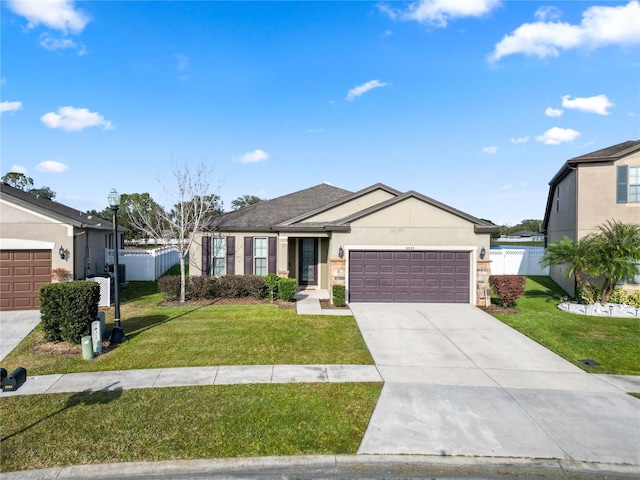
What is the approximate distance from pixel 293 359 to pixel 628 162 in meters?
14.7

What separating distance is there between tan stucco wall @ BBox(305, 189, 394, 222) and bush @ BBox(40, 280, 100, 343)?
9.40 meters

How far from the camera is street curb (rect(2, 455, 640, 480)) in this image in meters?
4.48

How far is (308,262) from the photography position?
17969 millimetres

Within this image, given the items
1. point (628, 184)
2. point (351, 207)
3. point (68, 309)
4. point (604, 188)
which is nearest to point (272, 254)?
point (351, 207)

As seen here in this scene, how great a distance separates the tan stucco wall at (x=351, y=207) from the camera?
53.6 feet

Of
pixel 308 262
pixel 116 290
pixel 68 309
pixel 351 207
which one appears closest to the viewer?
pixel 68 309

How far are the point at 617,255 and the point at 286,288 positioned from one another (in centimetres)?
1189

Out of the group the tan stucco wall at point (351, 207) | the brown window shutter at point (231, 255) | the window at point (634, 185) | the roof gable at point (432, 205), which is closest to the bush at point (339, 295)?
the roof gable at point (432, 205)

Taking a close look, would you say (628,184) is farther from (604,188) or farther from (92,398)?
(92,398)

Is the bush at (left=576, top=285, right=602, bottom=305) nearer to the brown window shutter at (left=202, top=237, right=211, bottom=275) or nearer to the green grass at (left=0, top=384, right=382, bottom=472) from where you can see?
the green grass at (left=0, top=384, right=382, bottom=472)

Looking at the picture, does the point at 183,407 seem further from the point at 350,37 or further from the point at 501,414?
the point at 350,37

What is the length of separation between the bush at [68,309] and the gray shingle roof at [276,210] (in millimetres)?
7922

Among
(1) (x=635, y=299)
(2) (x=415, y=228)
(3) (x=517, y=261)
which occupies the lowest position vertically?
(1) (x=635, y=299)

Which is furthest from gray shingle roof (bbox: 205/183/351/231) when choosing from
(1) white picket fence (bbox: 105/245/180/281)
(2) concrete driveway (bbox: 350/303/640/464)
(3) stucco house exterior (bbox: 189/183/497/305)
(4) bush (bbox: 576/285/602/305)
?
(4) bush (bbox: 576/285/602/305)
